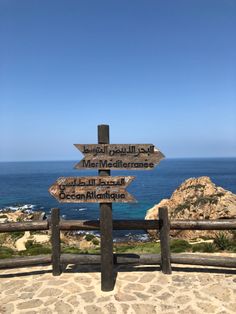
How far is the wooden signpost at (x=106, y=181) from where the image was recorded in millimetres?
6961

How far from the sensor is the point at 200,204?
24.4 m

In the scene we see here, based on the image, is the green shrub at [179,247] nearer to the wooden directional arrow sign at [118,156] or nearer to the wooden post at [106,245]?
the wooden post at [106,245]

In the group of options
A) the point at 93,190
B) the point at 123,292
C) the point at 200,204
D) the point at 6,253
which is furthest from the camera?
the point at 200,204

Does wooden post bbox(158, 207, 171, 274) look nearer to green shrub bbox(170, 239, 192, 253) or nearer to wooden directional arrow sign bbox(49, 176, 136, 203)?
wooden directional arrow sign bbox(49, 176, 136, 203)

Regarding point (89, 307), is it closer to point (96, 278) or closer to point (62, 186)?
point (96, 278)

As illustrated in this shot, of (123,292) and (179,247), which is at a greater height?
(123,292)

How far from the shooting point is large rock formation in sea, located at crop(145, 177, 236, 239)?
2236cm

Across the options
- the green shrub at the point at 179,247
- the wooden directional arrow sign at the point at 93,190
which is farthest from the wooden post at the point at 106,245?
the green shrub at the point at 179,247

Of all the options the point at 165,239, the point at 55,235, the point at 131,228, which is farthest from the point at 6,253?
the point at 165,239

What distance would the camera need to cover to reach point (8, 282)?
754 centimetres

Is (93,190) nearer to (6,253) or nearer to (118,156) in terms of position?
(118,156)

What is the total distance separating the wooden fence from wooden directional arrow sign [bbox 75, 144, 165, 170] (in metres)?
1.47

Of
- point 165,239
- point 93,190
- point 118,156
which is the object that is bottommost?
point 165,239

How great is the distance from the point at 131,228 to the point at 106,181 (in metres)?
1.58
